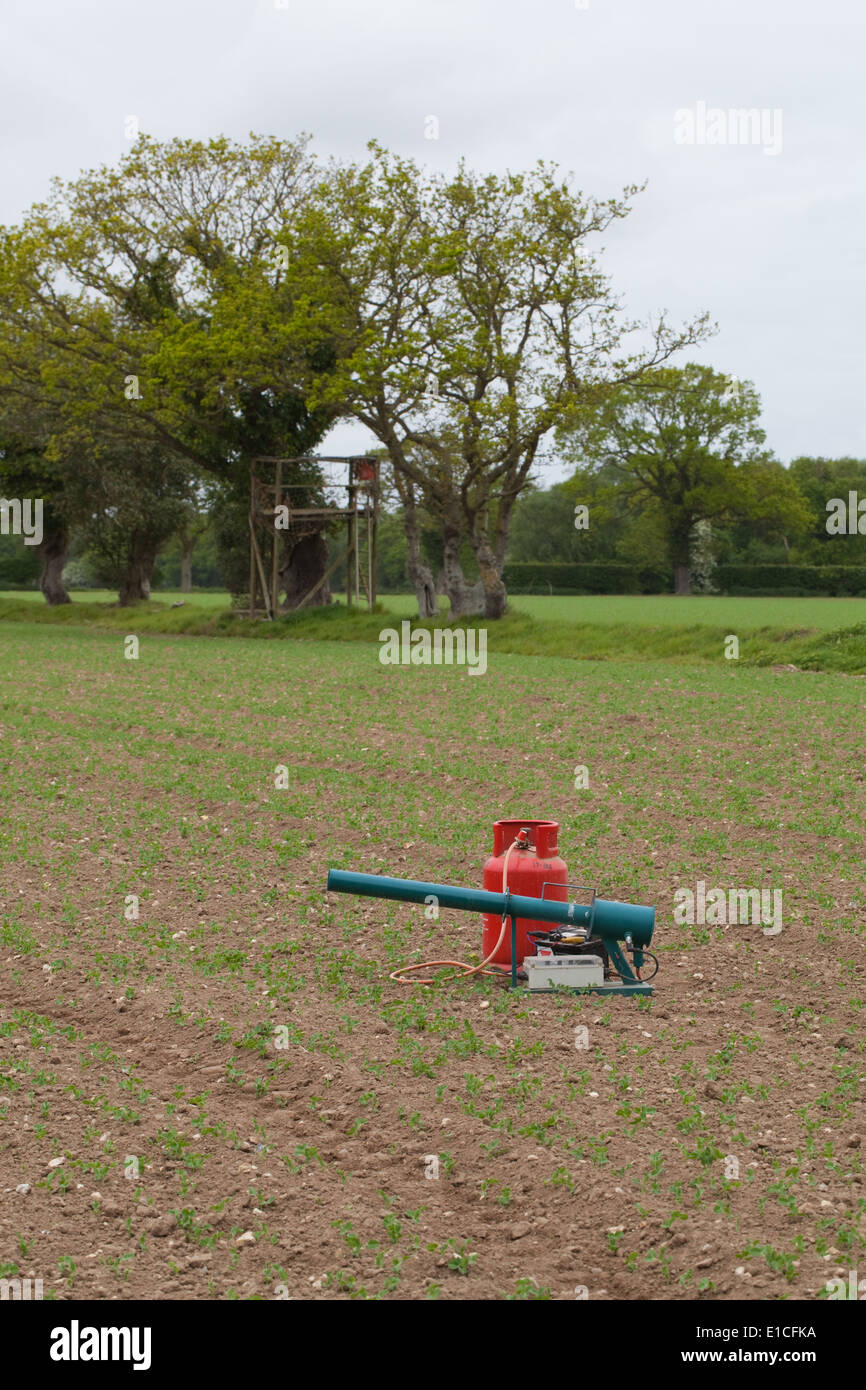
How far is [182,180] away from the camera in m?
42.3

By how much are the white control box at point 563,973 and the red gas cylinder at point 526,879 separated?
32cm

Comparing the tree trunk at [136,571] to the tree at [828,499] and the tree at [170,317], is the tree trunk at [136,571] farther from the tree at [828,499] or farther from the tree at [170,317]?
the tree at [828,499]

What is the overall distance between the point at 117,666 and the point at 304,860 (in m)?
20.2

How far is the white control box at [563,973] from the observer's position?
809cm

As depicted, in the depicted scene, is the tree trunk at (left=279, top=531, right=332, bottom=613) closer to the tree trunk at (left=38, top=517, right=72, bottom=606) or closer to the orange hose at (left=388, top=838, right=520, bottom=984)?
the tree trunk at (left=38, top=517, right=72, bottom=606)

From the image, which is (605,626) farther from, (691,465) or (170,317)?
(691,465)

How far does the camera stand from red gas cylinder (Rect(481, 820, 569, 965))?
8.45 m

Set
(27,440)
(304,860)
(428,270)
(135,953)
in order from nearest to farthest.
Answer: (135,953) < (304,860) < (428,270) < (27,440)

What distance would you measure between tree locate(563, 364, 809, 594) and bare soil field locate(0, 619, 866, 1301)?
221 feet

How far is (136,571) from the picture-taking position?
57188 millimetres

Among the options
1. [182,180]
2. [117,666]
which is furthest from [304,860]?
[182,180]

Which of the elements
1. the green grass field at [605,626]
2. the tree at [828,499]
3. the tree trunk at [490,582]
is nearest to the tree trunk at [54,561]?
the green grass field at [605,626]

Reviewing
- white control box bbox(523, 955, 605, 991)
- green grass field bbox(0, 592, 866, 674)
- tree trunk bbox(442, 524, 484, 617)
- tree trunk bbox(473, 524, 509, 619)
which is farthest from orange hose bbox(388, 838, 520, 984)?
tree trunk bbox(442, 524, 484, 617)
